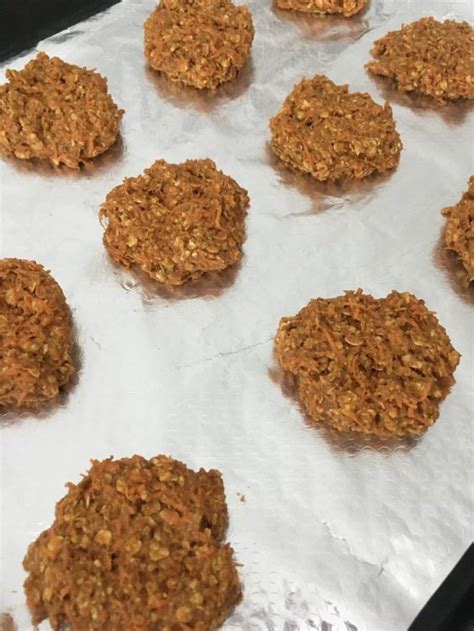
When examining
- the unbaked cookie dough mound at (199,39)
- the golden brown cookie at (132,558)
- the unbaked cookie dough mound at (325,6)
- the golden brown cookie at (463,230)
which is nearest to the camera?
the golden brown cookie at (132,558)

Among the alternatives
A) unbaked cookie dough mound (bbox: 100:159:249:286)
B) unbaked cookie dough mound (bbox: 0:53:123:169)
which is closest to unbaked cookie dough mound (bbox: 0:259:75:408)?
unbaked cookie dough mound (bbox: 100:159:249:286)

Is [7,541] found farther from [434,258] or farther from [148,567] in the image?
[434,258]

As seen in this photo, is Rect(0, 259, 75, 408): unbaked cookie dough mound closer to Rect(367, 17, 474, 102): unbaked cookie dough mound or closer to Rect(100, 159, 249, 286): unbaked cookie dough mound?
Rect(100, 159, 249, 286): unbaked cookie dough mound

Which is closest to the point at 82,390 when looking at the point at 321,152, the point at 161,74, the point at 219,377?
the point at 219,377

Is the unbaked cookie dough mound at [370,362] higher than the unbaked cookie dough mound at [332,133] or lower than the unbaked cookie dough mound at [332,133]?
lower

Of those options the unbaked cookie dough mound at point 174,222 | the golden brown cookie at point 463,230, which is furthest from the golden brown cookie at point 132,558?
the golden brown cookie at point 463,230

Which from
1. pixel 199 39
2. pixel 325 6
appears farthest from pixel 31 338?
pixel 325 6

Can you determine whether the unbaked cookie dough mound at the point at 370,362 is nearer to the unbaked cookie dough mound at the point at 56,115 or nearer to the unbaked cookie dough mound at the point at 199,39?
the unbaked cookie dough mound at the point at 56,115
